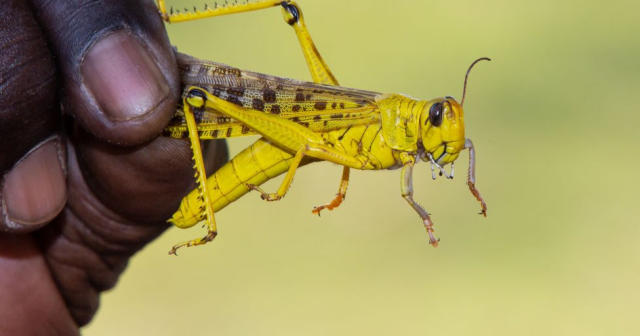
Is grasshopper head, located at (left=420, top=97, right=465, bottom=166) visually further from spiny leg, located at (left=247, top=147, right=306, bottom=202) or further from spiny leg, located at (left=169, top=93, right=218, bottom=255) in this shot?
spiny leg, located at (left=169, top=93, right=218, bottom=255)

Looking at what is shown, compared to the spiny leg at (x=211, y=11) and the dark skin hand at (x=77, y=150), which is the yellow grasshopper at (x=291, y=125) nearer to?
the spiny leg at (x=211, y=11)

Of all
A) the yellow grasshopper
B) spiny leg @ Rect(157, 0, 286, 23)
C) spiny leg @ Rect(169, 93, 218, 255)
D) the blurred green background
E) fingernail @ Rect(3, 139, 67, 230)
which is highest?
spiny leg @ Rect(157, 0, 286, 23)

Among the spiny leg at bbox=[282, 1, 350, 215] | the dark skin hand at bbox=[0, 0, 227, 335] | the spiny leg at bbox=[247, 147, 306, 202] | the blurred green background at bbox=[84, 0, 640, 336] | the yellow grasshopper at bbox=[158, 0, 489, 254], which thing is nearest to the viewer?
the dark skin hand at bbox=[0, 0, 227, 335]

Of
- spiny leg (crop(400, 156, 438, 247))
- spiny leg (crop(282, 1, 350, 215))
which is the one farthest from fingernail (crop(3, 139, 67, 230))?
spiny leg (crop(400, 156, 438, 247))

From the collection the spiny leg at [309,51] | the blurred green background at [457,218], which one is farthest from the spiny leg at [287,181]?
the blurred green background at [457,218]

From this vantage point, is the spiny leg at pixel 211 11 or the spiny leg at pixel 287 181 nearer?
the spiny leg at pixel 287 181

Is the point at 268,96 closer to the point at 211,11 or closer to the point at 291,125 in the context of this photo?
the point at 291,125

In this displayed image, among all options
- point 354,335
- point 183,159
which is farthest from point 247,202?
point 183,159

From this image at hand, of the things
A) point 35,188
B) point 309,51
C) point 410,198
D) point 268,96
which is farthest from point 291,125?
point 35,188
